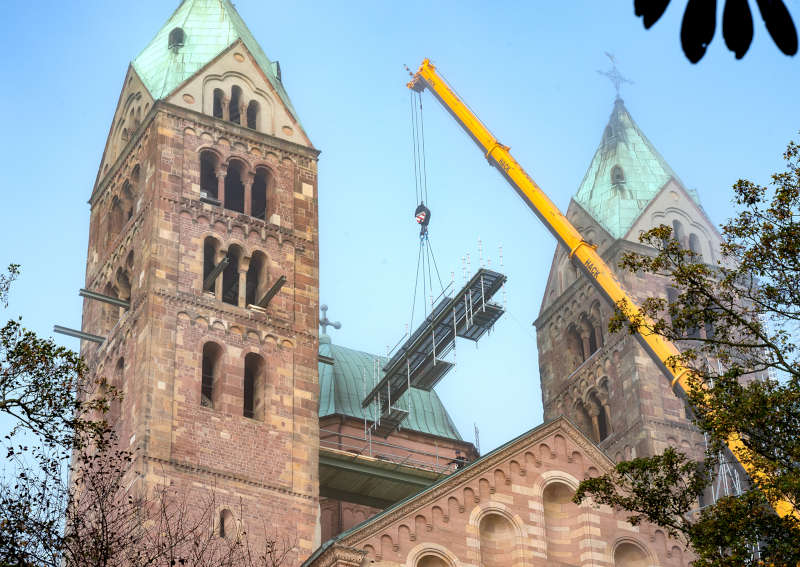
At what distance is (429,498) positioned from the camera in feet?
104

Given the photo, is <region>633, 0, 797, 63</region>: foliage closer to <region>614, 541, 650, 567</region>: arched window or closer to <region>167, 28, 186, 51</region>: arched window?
<region>614, 541, 650, 567</region>: arched window

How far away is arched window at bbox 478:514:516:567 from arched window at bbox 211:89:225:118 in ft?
87.2

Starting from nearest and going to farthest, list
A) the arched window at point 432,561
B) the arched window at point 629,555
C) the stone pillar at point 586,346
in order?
the arched window at point 432,561 < the arched window at point 629,555 < the stone pillar at point 586,346

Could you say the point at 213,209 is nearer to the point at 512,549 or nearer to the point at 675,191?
the point at 512,549

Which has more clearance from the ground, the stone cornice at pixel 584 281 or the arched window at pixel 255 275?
the stone cornice at pixel 584 281

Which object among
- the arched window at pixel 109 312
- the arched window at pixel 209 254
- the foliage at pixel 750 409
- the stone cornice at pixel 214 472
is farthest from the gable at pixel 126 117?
the foliage at pixel 750 409

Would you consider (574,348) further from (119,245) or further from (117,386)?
(117,386)

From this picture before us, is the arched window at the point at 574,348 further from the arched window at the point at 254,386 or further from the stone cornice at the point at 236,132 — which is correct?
the arched window at the point at 254,386

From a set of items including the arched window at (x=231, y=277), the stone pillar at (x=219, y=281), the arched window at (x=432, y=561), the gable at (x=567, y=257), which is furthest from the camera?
the gable at (x=567, y=257)

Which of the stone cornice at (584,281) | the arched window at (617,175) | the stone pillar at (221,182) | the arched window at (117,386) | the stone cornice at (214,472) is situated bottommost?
the stone cornice at (214,472)

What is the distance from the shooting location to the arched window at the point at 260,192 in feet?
174

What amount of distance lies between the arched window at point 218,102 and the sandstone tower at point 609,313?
18.5 metres

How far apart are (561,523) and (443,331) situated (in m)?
25.0

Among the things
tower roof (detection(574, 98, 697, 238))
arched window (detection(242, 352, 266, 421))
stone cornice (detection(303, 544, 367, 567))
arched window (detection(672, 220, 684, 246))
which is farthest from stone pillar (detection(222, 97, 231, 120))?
stone cornice (detection(303, 544, 367, 567))
